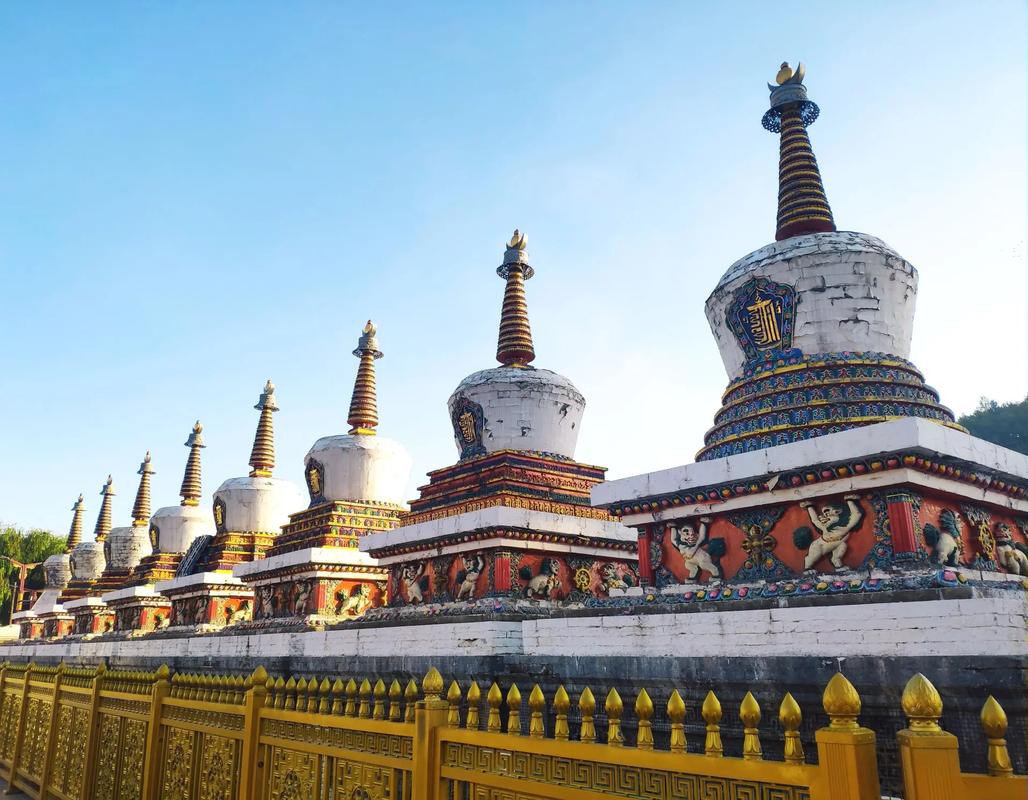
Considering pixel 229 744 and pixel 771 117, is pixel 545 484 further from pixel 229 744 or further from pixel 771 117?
pixel 229 744

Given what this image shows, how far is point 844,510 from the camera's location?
7227 mm

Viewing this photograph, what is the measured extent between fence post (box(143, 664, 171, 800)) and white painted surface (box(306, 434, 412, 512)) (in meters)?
11.4

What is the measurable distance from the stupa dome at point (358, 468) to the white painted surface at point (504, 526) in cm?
483

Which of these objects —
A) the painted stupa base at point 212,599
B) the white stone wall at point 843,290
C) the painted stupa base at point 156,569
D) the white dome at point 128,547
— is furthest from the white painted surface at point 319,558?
the white dome at point 128,547

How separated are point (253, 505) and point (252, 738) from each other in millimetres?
18359

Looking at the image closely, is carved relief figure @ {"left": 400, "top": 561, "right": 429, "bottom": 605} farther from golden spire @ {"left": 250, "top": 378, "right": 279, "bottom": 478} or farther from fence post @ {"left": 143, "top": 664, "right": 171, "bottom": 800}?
golden spire @ {"left": 250, "top": 378, "right": 279, "bottom": 478}

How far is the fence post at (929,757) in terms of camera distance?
2.51m

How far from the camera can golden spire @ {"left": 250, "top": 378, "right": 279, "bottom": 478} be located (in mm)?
23797

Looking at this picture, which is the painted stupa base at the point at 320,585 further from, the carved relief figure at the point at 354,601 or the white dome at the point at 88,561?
the white dome at the point at 88,561

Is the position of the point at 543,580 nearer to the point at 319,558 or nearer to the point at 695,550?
the point at 695,550

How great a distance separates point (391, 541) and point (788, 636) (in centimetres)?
790

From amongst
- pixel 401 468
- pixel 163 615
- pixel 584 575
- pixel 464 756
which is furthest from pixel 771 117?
pixel 163 615

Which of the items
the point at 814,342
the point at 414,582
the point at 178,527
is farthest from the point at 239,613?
the point at 814,342

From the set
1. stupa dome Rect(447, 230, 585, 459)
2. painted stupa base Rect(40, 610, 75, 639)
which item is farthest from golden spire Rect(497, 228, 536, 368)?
painted stupa base Rect(40, 610, 75, 639)
